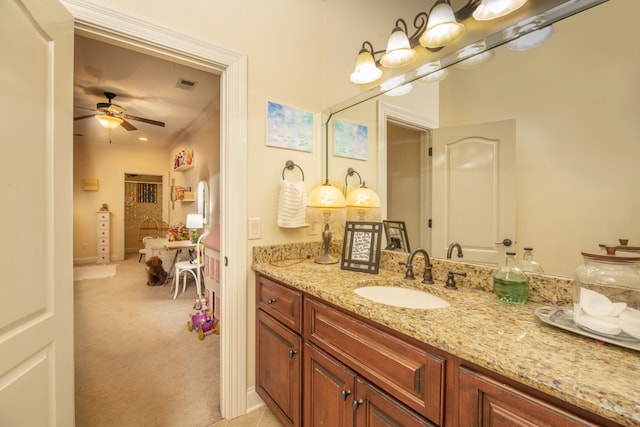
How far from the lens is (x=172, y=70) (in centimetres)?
300

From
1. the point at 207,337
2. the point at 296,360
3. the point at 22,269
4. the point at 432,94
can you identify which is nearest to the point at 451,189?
the point at 432,94

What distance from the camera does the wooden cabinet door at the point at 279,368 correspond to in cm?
129

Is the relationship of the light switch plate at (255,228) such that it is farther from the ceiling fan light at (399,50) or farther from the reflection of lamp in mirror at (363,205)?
the ceiling fan light at (399,50)

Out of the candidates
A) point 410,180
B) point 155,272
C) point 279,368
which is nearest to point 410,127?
point 410,180

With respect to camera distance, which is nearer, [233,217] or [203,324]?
[233,217]

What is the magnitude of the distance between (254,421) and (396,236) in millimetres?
1361

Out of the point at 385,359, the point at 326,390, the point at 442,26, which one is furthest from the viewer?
the point at 442,26

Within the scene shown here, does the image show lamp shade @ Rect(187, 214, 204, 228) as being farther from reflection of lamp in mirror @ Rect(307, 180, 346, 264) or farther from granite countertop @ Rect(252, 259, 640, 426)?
granite countertop @ Rect(252, 259, 640, 426)

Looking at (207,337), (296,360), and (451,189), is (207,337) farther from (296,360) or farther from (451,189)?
(451,189)

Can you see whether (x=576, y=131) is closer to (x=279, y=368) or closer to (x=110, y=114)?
(x=279, y=368)

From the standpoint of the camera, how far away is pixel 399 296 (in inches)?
50.0

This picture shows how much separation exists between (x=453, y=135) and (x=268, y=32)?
1310 mm

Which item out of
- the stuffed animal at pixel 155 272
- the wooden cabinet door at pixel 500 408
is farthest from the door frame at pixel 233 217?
the stuffed animal at pixel 155 272

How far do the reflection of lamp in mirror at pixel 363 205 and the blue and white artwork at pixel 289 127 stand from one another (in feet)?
1.48
